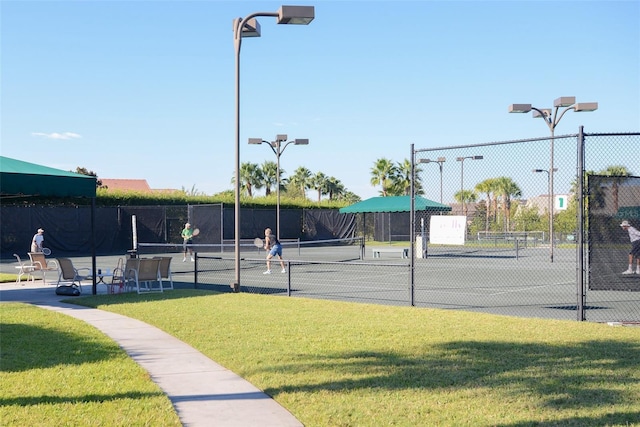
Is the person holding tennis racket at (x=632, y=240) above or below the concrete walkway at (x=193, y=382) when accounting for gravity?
above

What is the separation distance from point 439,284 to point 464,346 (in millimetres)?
9828

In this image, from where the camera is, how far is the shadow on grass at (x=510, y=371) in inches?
244

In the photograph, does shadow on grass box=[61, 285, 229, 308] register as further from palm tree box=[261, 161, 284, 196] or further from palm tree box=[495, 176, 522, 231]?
palm tree box=[261, 161, 284, 196]

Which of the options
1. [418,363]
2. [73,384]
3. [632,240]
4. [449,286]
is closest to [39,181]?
[73,384]

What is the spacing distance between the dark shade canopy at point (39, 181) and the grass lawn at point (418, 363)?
120 inches

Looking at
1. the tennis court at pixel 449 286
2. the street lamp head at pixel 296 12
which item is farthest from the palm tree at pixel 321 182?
the street lamp head at pixel 296 12

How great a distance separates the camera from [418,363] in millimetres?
7539

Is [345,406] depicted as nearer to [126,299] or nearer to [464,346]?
[464,346]

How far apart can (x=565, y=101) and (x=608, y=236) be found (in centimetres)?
1650

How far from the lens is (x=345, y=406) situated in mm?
5875

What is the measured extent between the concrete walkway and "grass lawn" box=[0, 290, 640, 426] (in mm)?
180

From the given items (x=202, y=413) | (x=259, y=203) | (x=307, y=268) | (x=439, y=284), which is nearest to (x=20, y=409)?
(x=202, y=413)

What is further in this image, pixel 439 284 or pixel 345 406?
pixel 439 284

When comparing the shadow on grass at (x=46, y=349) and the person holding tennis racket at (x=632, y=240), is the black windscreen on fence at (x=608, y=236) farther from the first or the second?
the shadow on grass at (x=46, y=349)
